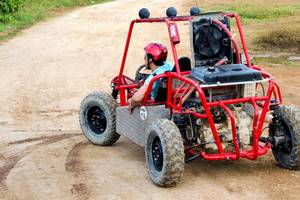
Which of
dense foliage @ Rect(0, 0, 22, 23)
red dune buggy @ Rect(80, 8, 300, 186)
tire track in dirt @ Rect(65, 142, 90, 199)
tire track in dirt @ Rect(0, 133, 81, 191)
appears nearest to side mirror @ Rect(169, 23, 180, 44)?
red dune buggy @ Rect(80, 8, 300, 186)

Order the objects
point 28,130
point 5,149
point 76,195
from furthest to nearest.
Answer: point 28,130
point 5,149
point 76,195

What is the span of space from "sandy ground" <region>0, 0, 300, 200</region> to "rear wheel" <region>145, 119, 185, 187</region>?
0.47 feet

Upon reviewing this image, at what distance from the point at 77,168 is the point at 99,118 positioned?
1.35 m

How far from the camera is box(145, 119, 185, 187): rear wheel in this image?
7359 mm

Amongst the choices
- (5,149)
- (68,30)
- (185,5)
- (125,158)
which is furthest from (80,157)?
(185,5)

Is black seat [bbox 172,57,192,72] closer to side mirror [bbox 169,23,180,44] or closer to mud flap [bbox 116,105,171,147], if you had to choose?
side mirror [bbox 169,23,180,44]

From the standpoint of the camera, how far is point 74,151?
921 cm

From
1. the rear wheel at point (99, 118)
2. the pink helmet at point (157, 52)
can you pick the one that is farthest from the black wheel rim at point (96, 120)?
the pink helmet at point (157, 52)

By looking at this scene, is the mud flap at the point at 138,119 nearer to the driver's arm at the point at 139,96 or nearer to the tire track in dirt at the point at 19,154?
the driver's arm at the point at 139,96

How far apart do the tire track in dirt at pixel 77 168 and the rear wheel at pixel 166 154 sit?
2.50ft

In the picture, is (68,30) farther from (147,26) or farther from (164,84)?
(164,84)

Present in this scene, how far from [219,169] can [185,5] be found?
21.3m

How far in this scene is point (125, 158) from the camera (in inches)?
348

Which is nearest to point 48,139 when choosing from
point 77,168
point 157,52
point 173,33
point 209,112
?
point 77,168
